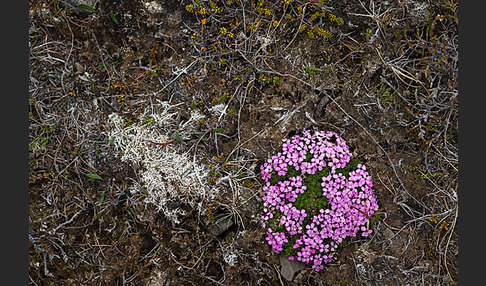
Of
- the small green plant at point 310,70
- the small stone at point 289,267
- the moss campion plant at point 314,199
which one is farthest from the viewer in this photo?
the small green plant at point 310,70

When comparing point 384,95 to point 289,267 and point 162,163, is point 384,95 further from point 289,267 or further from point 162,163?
point 162,163

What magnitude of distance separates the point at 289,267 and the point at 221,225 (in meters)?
1.08

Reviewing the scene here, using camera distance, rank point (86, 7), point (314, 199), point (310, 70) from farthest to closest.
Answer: point (310, 70), point (86, 7), point (314, 199)

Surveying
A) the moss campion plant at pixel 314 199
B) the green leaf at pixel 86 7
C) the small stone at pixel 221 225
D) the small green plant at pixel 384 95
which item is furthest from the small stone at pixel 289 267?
the green leaf at pixel 86 7

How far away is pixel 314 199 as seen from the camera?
4465 millimetres

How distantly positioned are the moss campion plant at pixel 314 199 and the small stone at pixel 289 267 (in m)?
0.13

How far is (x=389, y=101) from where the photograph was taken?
193 inches

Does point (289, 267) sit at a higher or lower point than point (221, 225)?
lower

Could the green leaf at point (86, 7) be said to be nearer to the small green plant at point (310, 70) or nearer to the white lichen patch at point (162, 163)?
the white lichen patch at point (162, 163)

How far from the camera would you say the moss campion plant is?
14.6 feet

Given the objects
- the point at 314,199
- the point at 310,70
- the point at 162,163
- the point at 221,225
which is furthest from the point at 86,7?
the point at 314,199

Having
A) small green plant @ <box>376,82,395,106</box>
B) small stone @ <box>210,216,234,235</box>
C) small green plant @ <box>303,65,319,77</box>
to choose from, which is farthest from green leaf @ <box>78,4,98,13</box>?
small green plant @ <box>376,82,395,106</box>

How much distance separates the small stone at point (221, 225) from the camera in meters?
4.78

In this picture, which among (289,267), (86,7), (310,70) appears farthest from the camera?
(310,70)
